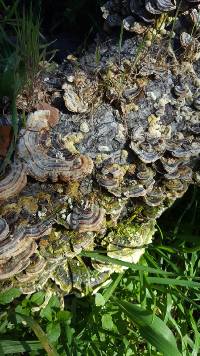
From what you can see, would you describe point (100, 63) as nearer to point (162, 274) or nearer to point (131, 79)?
point (131, 79)

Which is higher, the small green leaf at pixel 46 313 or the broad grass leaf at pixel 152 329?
the small green leaf at pixel 46 313

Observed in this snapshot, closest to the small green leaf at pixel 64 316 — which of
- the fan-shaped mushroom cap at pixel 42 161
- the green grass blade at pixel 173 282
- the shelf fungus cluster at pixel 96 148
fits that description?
the shelf fungus cluster at pixel 96 148

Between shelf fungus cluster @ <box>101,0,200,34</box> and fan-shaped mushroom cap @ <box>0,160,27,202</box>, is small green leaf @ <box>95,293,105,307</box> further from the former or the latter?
shelf fungus cluster @ <box>101,0,200,34</box>

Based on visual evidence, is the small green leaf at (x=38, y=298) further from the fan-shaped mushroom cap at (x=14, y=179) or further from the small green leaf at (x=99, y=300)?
the fan-shaped mushroom cap at (x=14, y=179)

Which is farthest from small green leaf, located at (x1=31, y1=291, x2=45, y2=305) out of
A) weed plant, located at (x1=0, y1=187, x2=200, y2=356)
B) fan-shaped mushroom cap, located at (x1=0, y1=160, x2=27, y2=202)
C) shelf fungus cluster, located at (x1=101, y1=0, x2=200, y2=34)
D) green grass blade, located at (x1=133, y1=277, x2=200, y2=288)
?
shelf fungus cluster, located at (x1=101, y1=0, x2=200, y2=34)

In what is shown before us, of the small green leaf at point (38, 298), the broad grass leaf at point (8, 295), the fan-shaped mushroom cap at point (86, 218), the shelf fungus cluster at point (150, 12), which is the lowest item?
the small green leaf at point (38, 298)
